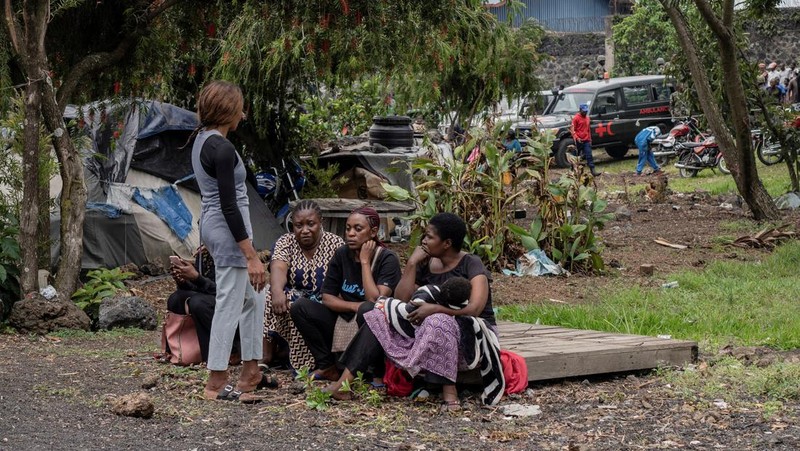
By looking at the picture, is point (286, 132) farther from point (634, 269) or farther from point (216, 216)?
point (216, 216)

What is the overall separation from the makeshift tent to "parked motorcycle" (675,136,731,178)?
1236cm

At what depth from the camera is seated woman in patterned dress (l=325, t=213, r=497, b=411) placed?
5.77 metres

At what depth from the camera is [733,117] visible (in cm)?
1443

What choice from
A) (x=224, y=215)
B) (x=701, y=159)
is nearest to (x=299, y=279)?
(x=224, y=215)

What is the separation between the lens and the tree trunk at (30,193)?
8.83 meters

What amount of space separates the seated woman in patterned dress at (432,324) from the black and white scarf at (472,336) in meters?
0.03

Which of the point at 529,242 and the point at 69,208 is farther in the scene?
the point at 529,242

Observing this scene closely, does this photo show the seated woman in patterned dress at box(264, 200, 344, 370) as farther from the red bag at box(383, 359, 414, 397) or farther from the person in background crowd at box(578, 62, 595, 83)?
the person in background crowd at box(578, 62, 595, 83)

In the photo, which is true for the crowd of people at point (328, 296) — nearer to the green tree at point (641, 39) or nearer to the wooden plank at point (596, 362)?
the wooden plank at point (596, 362)

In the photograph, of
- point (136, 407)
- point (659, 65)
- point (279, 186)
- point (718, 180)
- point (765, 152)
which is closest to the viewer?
point (136, 407)

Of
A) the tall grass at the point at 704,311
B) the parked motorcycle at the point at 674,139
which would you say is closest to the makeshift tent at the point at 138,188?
the tall grass at the point at 704,311

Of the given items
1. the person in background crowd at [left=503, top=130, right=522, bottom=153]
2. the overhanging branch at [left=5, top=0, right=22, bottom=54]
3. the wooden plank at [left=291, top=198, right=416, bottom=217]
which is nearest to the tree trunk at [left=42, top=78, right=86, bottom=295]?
the overhanging branch at [left=5, top=0, right=22, bottom=54]

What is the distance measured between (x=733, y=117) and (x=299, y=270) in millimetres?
9190

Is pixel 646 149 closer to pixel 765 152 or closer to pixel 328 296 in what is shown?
pixel 765 152
